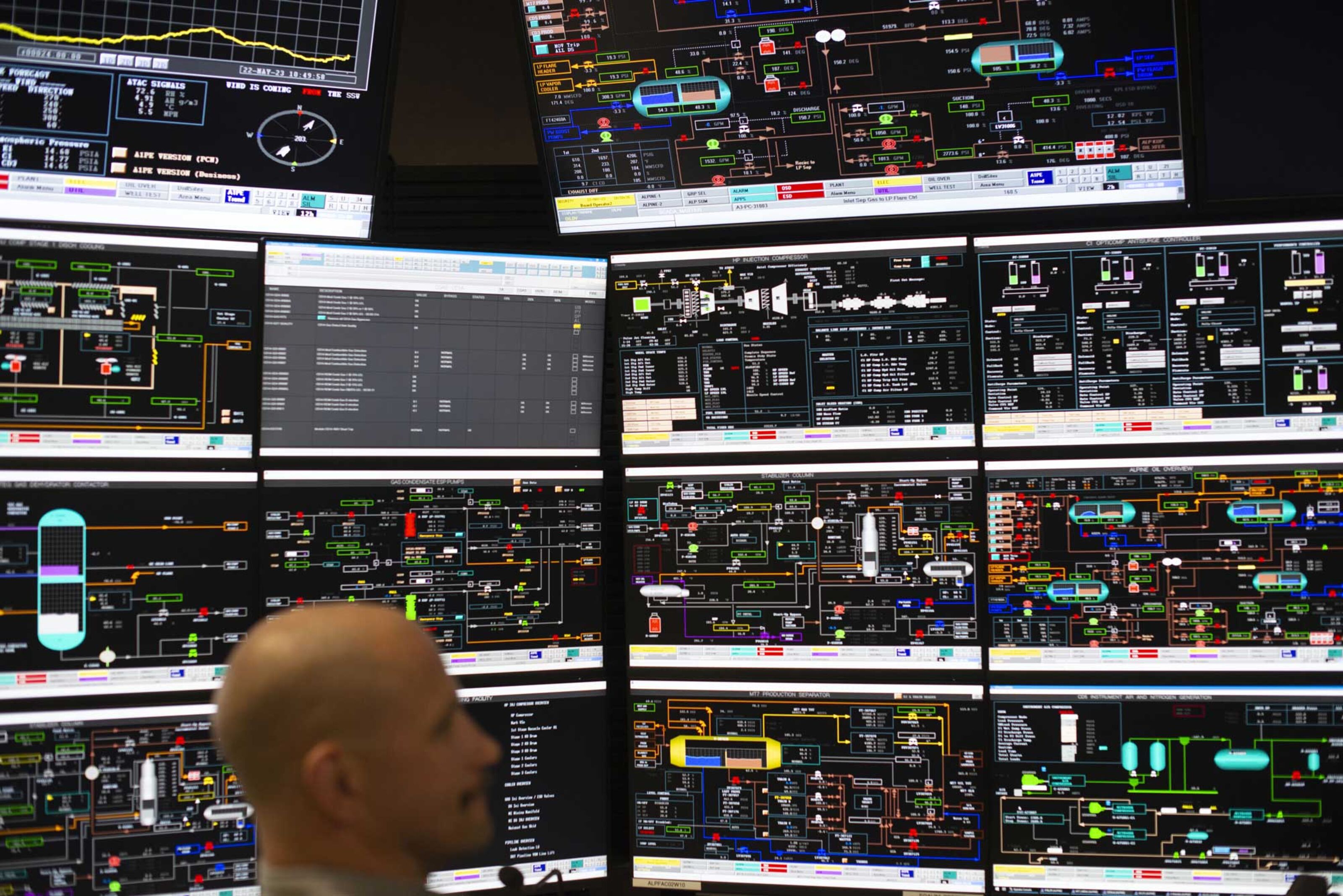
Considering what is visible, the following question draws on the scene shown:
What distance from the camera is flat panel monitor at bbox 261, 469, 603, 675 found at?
2.96 m

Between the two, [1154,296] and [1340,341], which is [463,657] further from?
[1340,341]

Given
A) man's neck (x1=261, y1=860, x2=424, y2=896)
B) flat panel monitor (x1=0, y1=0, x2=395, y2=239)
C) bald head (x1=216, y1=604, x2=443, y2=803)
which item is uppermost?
flat panel monitor (x1=0, y1=0, x2=395, y2=239)

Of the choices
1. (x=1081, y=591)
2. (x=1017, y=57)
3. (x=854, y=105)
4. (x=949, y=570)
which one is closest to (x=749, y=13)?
(x=854, y=105)

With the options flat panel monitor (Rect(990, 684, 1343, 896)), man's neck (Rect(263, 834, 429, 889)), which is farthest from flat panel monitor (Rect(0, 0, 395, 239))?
flat panel monitor (Rect(990, 684, 1343, 896))

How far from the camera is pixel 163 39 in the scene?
2.78 metres

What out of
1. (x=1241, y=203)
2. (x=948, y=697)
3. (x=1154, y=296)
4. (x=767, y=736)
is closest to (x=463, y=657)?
(x=767, y=736)

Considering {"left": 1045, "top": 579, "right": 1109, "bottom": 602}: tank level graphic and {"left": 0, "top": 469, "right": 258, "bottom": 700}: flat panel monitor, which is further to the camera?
{"left": 1045, "top": 579, "right": 1109, "bottom": 602}: tank level graphic

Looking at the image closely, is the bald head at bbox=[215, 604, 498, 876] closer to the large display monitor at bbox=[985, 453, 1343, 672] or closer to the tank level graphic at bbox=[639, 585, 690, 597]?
the tank level graphic at bbox=[639, 585, 690, 597]

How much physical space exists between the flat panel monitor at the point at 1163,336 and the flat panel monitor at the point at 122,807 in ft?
8.15

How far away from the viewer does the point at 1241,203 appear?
2904mm

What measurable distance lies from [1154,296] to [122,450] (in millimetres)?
3040

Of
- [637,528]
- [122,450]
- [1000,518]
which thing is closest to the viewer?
[122,450]

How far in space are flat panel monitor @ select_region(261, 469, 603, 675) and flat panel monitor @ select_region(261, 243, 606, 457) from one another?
0.11 metres

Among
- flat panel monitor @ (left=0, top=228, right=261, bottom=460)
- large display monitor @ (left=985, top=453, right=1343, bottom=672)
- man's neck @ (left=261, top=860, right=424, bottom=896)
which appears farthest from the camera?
large display monitor @ (left=985, top=453, right=1343, bottom=672)
